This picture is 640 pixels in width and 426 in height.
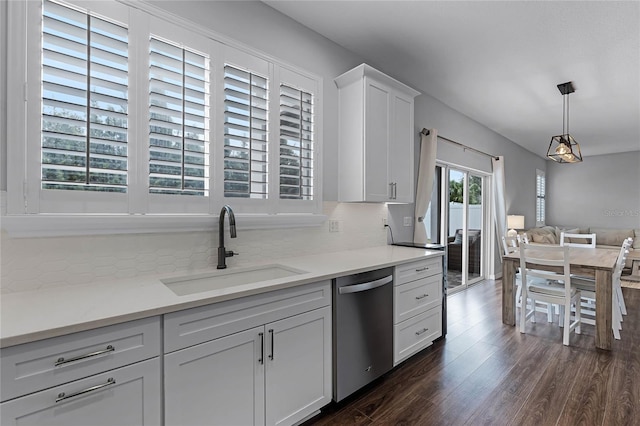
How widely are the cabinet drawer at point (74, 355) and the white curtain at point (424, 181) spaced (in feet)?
10.3

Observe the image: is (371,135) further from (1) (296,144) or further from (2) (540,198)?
(2) (540,198)

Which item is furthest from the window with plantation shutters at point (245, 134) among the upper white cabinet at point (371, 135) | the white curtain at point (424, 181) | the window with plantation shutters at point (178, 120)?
the white curtain at point (424, 181)

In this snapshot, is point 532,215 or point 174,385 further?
point 532,215

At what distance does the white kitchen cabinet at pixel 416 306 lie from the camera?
7.87 ft

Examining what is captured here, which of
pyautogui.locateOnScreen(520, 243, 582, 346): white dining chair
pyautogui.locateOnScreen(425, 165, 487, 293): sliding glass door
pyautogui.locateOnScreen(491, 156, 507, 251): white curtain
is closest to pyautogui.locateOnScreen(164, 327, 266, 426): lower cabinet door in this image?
pyautogui.locateOnScreen(520, 243, 582, 346): white dining chair

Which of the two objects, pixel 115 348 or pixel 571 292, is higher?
pixel 115 348

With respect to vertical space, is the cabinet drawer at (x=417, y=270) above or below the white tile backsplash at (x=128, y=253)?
below

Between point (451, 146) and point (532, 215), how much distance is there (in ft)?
15.5

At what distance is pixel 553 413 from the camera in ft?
6.47

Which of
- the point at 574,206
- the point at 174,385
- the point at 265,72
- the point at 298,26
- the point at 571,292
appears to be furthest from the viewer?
the point at 574,206

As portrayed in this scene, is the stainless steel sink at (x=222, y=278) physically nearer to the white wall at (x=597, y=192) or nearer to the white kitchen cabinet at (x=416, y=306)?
the white kitchen cabinet at (x=416, y=306)

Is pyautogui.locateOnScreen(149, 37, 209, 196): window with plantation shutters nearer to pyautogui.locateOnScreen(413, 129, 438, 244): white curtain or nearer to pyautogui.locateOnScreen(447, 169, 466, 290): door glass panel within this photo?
pyautogui.locateOnScreen(413, 129, 438, 244): white curtain

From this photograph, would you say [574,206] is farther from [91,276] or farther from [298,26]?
[91,276]

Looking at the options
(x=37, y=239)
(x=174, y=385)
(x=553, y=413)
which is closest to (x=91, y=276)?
(x=37, y=239)
